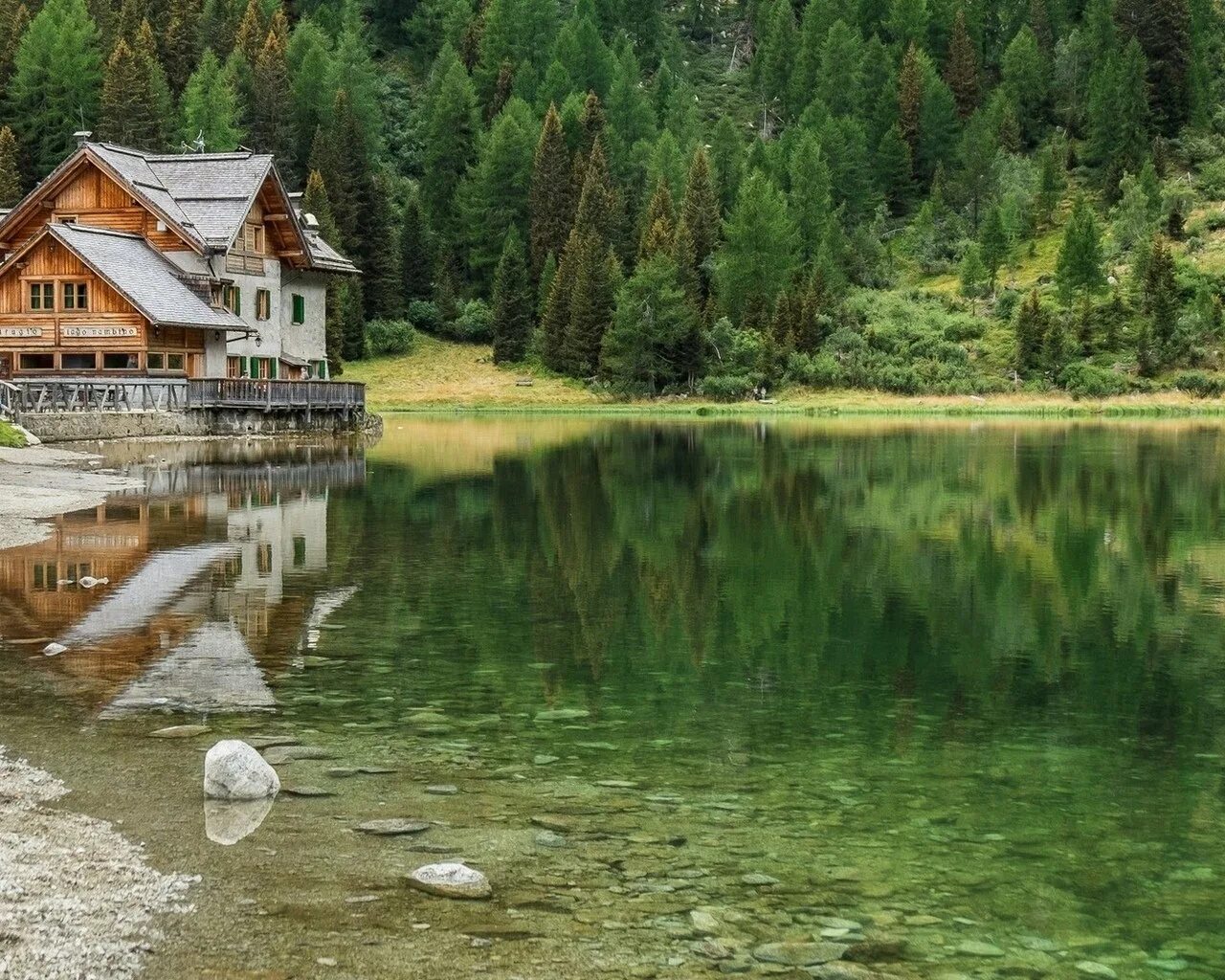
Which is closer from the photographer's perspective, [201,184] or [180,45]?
[201,184]

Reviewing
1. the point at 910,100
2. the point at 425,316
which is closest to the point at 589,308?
the point at 425,316

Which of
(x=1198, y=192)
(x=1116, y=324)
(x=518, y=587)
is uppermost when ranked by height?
(x=1198, y=192)

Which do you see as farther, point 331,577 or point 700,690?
point 331,577

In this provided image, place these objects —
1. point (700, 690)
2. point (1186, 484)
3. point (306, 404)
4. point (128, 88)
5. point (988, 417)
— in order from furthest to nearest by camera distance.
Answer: point (128, 88)
point (988, 417)
point (306, 404)
point (1186, 484)
point (700, 690)

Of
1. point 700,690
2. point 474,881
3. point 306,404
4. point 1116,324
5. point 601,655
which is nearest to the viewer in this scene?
point 474,881

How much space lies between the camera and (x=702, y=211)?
116 m

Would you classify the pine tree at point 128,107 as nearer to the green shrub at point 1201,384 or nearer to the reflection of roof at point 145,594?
the green shrub at point 1201,384

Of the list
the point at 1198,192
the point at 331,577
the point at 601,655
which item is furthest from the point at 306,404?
the point at 1198,192

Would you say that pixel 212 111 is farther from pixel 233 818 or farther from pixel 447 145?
pixel 233 818

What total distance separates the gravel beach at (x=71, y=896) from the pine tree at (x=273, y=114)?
412 ft

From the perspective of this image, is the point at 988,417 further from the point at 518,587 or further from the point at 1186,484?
the point at 518,587

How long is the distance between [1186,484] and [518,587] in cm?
2338

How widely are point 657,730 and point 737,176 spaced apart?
120 m

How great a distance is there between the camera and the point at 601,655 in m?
17.1
